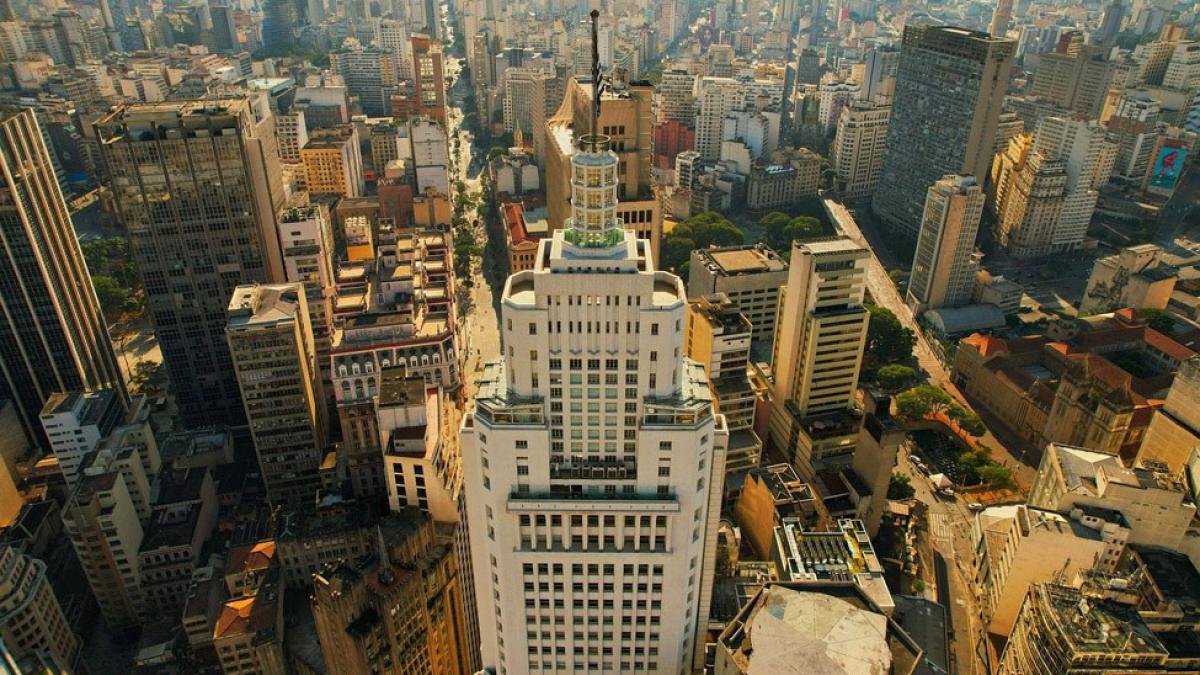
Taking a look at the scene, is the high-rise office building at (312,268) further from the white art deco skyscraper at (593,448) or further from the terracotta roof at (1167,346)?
the terracotta roof at (1167,346)

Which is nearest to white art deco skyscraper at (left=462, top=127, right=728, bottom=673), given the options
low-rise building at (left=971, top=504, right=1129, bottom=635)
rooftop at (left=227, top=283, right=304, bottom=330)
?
low-rise building at (left=971, top=504, right=1129, bottom=635)

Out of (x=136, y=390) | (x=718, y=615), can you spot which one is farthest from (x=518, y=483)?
(x=136, y=390)

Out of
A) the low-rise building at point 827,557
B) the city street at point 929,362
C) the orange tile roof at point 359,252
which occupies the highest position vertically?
the low-rise building at point 827,557

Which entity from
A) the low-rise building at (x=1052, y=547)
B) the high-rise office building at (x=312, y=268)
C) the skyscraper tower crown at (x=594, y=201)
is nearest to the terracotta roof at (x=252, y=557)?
the high-rise office building at (x=312, y=268)

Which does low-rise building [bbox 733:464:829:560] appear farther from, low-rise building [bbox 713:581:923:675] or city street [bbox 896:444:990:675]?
low-rise building [bbox 713:581:923:675]

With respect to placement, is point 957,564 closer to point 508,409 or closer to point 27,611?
point 508,409

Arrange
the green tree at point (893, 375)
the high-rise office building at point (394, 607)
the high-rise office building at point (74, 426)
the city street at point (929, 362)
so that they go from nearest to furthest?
the high-rise office building at point (394, 607), the high-rise office building at point (74, 426), the city street at point (929, 362), the green tree at point (893, 375)
